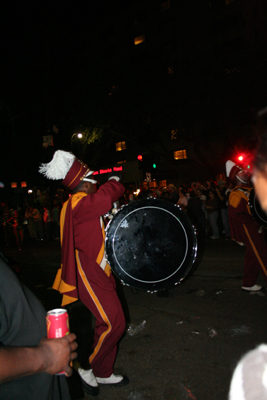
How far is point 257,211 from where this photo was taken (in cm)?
436

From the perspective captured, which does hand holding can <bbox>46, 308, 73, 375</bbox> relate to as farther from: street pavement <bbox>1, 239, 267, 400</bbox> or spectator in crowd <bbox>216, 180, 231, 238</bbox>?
spectator in crowd <bbox>216, 180, 231, 238</bbox>

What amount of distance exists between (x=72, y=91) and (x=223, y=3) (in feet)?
56.3

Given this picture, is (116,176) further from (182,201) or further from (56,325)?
(182,201)

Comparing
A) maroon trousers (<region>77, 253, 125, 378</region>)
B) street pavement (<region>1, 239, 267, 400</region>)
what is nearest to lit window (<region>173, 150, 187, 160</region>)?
street pavement (<region>1, 239, 267, 400</region>)

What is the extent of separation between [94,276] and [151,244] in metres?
0.63

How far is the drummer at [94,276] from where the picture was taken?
2.79 m

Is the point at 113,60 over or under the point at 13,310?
over

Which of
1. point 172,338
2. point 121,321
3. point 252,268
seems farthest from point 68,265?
point 252,268

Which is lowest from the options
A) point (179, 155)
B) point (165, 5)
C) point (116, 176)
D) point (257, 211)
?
point (257, 211)

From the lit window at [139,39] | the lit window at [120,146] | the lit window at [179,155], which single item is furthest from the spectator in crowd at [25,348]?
the lit window at [139,39]

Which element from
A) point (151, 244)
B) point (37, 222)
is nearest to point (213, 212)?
point (151, 244)

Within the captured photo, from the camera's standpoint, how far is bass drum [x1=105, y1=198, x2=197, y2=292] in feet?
9.10

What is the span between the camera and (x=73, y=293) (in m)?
2.78

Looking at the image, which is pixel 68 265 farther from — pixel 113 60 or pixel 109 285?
pixel 113 60
